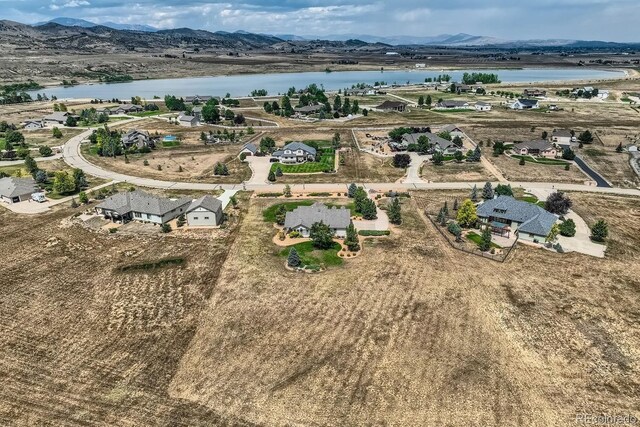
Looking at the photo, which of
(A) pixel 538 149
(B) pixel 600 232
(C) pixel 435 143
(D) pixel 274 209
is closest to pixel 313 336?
(D) pixel 274 209

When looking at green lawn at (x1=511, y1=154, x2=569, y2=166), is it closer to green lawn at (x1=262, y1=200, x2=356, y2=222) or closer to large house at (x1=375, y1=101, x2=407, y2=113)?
green lawn at (x1=262, y1=200, x2=356, y2=222)

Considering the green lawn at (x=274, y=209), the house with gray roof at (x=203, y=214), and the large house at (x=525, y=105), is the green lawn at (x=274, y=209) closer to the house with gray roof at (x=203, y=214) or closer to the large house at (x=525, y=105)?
the house with gray roof at (x=203, y=214)

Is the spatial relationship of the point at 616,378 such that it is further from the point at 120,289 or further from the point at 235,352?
the point at 120,289

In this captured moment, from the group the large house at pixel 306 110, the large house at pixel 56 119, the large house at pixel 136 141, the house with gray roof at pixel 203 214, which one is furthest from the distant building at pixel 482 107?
the large house at pixel 56 119

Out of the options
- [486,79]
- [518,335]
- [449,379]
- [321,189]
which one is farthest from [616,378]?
[486,79]

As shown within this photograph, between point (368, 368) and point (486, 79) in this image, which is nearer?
point (368, 368)

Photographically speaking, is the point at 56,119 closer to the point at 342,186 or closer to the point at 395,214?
the point at 342,186
